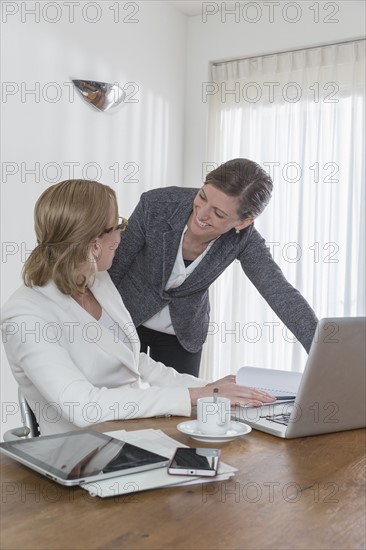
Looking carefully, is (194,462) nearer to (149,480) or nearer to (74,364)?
(149,480)

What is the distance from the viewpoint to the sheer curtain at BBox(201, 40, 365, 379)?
3719 mm

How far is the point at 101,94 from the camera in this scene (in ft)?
11.6

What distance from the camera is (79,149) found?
3.42 meters

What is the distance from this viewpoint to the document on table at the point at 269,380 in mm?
1832

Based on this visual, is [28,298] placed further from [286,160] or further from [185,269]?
[286,160]

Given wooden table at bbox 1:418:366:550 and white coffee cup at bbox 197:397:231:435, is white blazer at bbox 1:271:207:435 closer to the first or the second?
white coffee cup at bbox 197:397:231:435

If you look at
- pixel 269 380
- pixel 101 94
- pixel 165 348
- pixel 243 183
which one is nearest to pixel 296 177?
pixel 101 94

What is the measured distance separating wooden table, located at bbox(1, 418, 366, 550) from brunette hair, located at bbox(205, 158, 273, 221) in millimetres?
1005

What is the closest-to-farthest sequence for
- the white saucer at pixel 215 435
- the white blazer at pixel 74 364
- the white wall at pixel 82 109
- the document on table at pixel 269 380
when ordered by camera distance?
the white saucer at pixel 215 435 < the white blazer at pixel 74 364 < the document on table at pixel 269 380 < the white wall at pixel 82 109

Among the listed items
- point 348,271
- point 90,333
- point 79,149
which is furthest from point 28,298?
point 348,271

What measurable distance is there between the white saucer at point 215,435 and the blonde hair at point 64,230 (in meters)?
0.51

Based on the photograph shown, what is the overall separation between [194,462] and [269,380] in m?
0.80

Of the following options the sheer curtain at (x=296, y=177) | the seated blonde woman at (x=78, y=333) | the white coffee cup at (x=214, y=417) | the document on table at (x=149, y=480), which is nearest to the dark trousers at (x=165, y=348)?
the seated blonde woman at (x=78, y=333)

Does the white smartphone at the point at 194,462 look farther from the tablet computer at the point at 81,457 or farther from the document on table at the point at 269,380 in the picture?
the document on table at the point at 269,380
